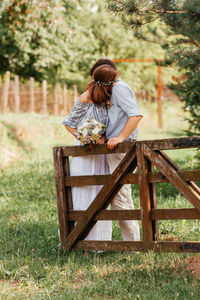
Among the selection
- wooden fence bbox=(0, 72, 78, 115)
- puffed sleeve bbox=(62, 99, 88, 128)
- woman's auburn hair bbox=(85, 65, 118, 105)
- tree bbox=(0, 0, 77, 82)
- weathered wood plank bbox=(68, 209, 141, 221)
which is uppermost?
tree bbox=(0, 0, 77, 82)

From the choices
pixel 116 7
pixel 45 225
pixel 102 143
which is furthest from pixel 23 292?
pixel 116 7

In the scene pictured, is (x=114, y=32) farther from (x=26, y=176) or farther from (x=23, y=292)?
(x=23, y=292)

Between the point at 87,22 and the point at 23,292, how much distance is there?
3341 cm

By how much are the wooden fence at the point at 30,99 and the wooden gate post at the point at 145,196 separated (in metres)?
17.0

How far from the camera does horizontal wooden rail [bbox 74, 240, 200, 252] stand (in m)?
4.65

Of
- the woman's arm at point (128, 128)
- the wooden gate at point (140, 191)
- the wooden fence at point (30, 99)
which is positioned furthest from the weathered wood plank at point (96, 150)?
the wooden fence at point (30, 99)

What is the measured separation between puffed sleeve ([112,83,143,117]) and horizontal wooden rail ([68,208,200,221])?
100 centimetres

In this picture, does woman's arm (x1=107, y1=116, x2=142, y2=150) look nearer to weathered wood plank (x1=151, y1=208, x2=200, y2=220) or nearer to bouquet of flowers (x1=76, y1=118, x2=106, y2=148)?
bouquet of flowers (x1=76, y1=118, x2=106, y2=148)

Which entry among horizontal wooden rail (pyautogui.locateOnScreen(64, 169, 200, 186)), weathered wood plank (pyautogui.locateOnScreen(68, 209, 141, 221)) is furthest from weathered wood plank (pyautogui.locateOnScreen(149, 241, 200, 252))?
horizontal wooden rail (pyautogui.locateOnScreen(64, 169, 200, 186))

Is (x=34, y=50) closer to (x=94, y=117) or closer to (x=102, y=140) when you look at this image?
(x=94, y=117)

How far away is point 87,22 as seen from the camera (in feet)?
118

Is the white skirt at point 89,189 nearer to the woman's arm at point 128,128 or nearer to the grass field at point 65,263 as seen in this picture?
the grass field at point 65,263

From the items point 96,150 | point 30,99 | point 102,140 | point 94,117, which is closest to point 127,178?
point 96,150

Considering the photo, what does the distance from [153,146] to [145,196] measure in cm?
50
